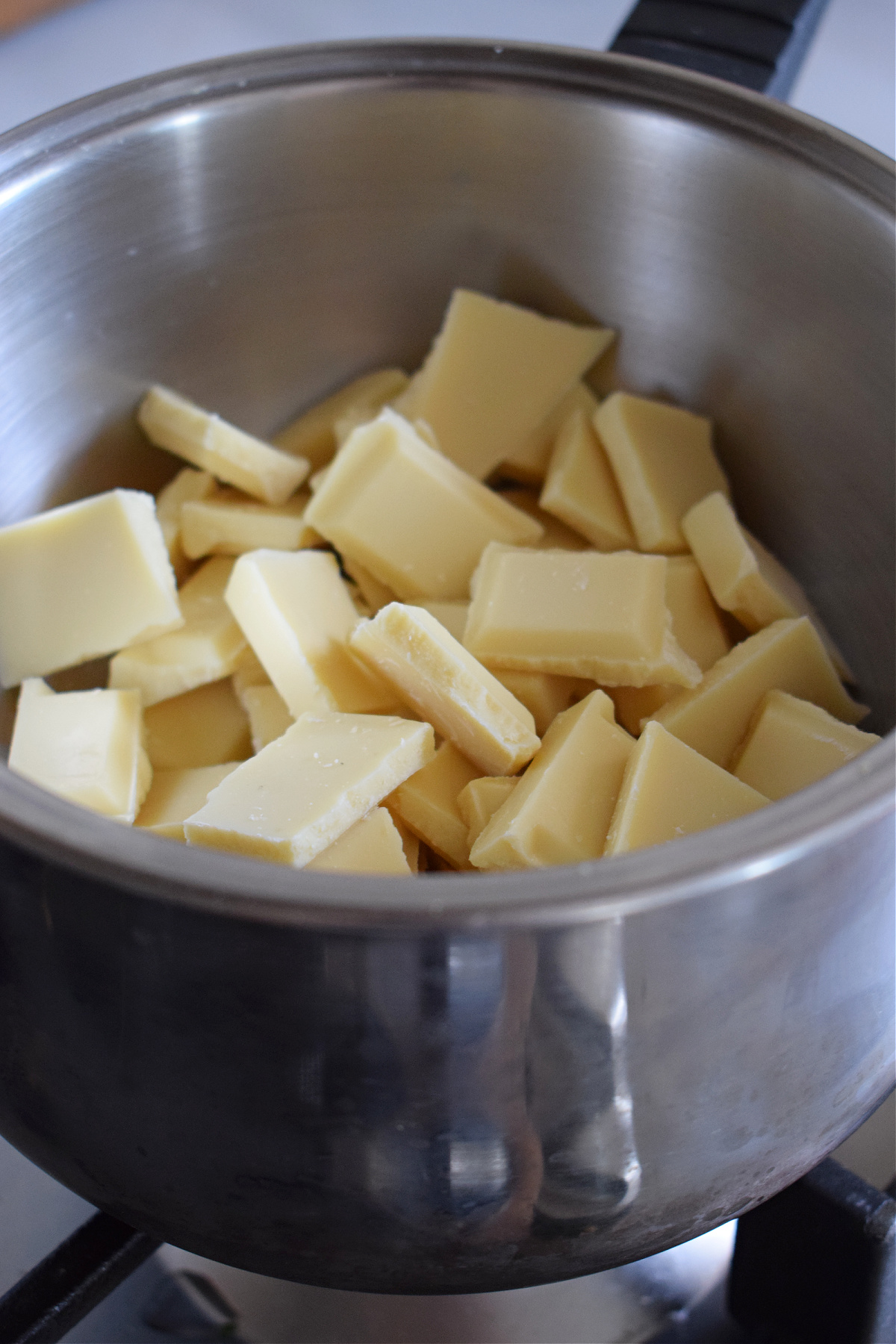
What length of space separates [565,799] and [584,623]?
170 mm

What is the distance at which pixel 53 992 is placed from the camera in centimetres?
46

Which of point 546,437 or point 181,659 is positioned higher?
point 546,437

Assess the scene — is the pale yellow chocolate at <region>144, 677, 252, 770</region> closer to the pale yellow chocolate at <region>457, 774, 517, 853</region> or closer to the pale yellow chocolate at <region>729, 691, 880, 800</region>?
the pale yellow chocolate at <region>457, 774, 517, 853</region>

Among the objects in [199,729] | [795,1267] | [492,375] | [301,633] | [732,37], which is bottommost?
[795,1267]

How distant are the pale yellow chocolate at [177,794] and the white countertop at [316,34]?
793mm

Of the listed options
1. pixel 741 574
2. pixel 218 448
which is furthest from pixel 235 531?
pixel 741 574

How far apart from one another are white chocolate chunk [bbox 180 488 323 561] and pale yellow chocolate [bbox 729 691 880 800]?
1.31 ft

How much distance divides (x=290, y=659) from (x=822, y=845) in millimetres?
476

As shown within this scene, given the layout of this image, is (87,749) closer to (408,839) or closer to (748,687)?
(408,839)

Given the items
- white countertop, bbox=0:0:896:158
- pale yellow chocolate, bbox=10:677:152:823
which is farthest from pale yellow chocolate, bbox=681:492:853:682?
white countertop, bbox=0:0:896:158

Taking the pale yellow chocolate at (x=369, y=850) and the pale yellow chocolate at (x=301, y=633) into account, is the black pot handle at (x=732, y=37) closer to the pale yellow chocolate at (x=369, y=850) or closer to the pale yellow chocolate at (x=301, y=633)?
the pale yellow chocolate at (x=301, y=633)

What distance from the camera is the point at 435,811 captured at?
73 centimetres

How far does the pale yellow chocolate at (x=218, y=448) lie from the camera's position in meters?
0.94

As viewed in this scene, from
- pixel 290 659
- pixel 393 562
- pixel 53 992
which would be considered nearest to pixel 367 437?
pixel 393 562
